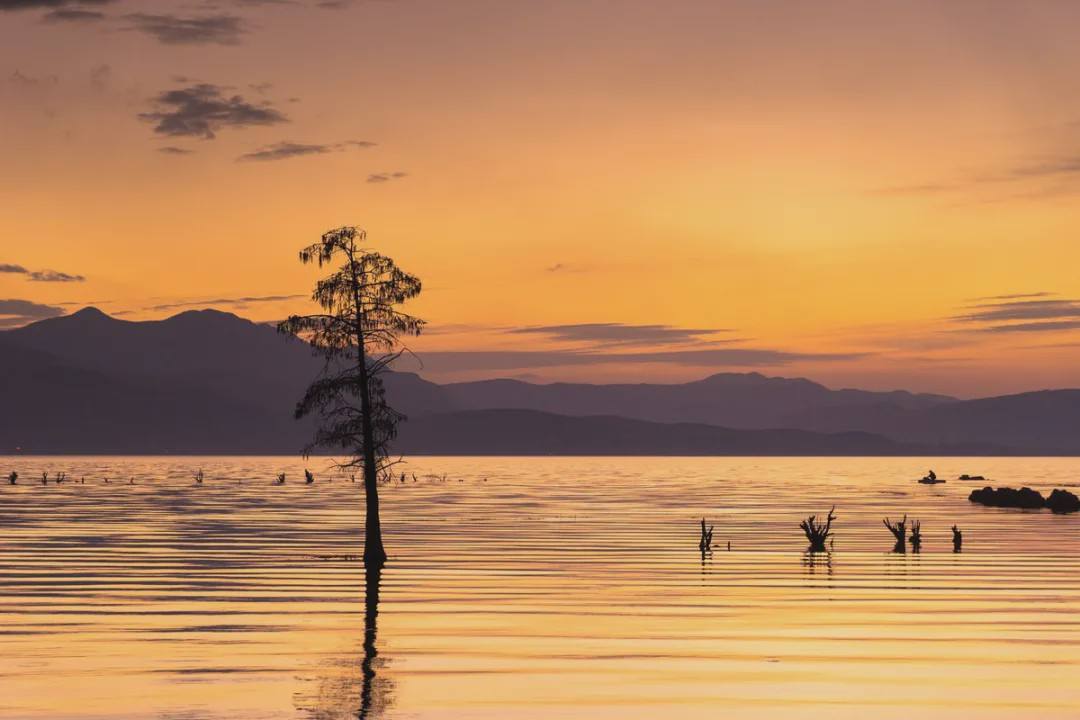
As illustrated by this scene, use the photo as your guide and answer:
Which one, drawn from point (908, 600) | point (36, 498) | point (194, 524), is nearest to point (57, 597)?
point (908, 600)

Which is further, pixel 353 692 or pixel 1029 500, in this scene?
pixel 1029 500

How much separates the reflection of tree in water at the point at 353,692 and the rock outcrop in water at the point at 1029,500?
10327 cm

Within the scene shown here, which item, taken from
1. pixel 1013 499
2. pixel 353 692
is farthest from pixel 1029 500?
pixel 353 692

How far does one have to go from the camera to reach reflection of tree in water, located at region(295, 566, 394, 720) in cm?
2444

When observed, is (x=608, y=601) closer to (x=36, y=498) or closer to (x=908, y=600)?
(x=908, y=600)

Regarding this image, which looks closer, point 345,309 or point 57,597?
point 57,597

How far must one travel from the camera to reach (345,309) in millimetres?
56656

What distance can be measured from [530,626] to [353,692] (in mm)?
11486

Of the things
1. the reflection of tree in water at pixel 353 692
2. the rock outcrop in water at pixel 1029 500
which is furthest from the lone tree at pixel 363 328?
the rock outcrop in water at pixel 1029 500

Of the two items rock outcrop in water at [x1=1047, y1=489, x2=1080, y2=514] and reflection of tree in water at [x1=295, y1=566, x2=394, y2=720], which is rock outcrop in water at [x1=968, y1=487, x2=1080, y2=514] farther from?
reflection of tree in water at [x1=295, y1=566, x2=394, y2=720]

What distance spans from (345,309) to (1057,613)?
88.3ft

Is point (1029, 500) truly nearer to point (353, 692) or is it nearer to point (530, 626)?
point (530, 626)

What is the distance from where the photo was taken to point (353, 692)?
26578 millimetres

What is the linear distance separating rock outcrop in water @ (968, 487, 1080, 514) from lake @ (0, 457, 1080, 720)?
47.0m
